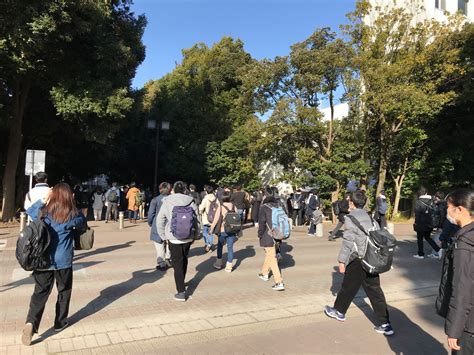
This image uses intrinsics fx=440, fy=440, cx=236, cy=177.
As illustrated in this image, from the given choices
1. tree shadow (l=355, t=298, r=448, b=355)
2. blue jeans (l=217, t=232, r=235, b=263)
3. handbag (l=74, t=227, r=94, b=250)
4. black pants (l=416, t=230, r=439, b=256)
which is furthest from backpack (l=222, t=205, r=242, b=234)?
black pants (l=416, t=230, r=439, b=256)

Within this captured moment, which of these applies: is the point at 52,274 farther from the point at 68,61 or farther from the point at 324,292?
the point at 68,61

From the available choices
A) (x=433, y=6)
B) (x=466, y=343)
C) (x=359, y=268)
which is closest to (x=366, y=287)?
(x=359, y=268)

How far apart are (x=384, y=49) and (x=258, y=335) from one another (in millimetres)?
18233

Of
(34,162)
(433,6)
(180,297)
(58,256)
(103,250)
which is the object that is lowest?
(103,250)

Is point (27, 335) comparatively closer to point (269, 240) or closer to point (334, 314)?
point (334, 314)

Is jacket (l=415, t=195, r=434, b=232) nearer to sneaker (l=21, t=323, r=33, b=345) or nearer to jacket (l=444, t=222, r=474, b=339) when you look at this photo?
jacket (l=444, t=222, r=474, b=339)

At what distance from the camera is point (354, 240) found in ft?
17.7

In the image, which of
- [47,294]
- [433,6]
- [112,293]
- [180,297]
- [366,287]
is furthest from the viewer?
[433,6]

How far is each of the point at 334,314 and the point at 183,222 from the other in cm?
250

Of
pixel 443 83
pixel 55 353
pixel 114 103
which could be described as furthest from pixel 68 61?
pixel 443 83

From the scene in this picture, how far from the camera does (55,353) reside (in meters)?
4.54

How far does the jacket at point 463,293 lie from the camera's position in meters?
2.86

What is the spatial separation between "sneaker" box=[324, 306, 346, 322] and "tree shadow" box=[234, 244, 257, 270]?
12.1ft

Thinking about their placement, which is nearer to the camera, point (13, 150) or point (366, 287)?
point (366, 287)
